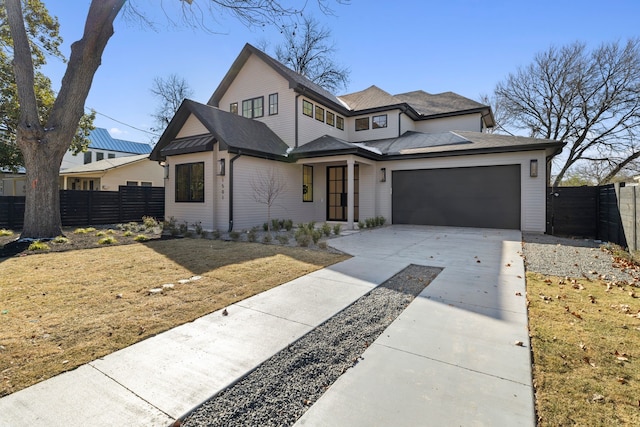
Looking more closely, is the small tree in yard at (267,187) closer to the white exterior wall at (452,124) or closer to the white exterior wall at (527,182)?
the white exterior wall at (527,182)

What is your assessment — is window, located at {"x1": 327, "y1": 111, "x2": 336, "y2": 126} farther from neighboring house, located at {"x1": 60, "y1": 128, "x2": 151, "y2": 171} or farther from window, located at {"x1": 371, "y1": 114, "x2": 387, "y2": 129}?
neighboring house, located at {"x1": 60, "y1": 128, "x2": 151, "y2": 171}

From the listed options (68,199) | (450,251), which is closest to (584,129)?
(450,251)

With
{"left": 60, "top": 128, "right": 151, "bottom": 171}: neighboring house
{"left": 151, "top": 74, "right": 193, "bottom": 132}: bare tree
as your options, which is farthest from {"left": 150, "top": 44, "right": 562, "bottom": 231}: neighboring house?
{"left": 60, "top": 128, "right": 151, "bottom": 171}: neighboring house

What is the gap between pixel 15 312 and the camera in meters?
3.49

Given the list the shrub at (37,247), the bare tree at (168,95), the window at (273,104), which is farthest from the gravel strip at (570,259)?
the bare tree at (168,95)

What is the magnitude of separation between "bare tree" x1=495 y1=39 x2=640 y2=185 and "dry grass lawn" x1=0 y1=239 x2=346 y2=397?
2001cm

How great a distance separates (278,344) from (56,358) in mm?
1808

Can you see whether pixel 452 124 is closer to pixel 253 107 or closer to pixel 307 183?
pixel 307 183

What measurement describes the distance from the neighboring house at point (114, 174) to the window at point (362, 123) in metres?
16.1

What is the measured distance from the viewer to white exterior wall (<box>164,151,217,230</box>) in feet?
36.6

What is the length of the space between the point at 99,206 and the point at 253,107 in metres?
8.33

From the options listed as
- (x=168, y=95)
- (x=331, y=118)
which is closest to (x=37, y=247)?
(x=331, y=118)

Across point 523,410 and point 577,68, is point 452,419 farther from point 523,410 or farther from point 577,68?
point 577,68

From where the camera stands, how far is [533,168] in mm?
10773
